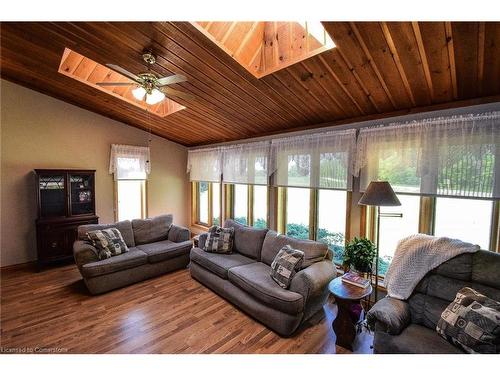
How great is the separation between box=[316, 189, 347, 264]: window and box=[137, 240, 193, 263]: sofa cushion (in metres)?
2.30

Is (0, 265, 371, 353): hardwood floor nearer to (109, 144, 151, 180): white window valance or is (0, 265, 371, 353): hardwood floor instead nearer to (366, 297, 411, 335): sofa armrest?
(366, 297, 411, 335): sofa armrest

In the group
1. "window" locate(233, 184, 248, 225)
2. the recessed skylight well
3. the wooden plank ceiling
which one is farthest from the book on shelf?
"window" locate(233, 184, 248, 225)

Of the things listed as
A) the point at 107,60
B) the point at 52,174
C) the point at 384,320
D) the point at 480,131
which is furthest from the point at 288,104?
the point at 52,174

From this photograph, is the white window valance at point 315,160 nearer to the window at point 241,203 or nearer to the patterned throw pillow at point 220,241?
Answer: the window at point 241,203

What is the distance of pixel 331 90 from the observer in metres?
2.48

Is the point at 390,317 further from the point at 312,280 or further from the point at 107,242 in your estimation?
the point at 107,242

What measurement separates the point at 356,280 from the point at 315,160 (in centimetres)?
167

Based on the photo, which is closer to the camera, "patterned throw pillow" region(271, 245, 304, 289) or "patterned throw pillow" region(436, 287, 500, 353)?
"patterned throw pillow" region(436, 287, 500, 353)

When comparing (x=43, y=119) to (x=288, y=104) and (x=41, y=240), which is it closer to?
(x=41, y=240)

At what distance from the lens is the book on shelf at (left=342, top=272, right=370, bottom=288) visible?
227cm

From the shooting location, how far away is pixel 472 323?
1.57 m

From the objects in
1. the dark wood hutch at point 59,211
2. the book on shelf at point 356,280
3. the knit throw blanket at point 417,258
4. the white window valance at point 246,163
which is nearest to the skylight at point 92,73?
the white window valance at point 246,163

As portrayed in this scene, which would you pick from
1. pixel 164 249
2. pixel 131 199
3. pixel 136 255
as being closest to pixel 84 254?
pixel 136 255

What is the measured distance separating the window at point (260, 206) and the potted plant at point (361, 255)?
2020 mm
